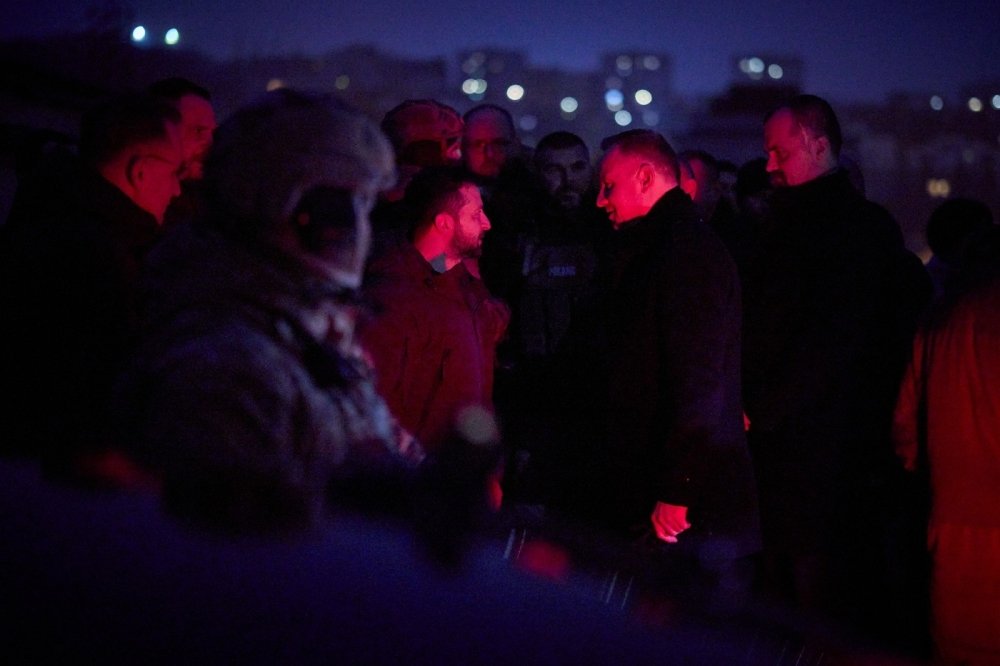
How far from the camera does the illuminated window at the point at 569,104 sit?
5228 cm

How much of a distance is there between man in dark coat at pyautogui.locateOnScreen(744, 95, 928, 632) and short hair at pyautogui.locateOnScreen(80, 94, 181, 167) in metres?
2.63

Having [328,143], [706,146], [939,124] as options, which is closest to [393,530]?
[328,143]

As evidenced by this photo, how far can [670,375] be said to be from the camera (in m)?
4.25

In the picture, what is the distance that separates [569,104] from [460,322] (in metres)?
51.8

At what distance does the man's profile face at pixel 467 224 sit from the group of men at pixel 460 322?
12mm

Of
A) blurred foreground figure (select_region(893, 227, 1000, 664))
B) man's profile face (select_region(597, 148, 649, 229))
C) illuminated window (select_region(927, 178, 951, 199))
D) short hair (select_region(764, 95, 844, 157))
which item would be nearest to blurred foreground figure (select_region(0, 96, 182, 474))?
man's profile face (select_region(597, 148, 649, 229))

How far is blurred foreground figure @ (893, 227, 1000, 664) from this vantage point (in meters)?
3.91

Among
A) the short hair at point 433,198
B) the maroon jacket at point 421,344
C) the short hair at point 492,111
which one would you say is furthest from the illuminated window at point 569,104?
the maroon jacket at point 421,344

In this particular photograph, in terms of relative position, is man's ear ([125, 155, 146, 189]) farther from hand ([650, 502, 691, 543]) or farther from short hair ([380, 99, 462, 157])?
hand ([650, 502, 691, 543])

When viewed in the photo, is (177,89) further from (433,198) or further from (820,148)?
(820,148)

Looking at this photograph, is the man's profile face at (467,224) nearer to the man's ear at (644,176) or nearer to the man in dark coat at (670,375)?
the man in dark coat at (670,375)

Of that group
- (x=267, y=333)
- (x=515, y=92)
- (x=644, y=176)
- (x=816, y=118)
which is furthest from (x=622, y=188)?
(x=515, y=92)

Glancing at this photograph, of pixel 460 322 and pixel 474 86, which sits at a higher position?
pixel 474 86

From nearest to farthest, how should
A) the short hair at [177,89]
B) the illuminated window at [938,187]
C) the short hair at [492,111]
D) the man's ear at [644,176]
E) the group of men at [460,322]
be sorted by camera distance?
the group of men at [460,322], the man's ear at [644,176], the short hair at [177,89], the short hair at [492,111], the illuminated window at [938,187]
